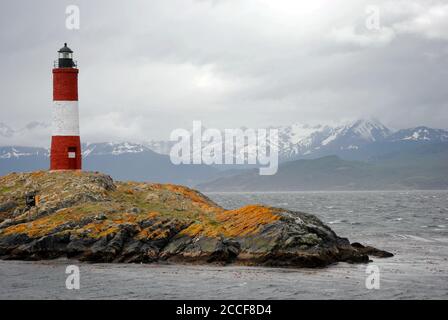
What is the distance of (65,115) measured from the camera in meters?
68.1

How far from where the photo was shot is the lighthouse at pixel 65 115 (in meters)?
67.3

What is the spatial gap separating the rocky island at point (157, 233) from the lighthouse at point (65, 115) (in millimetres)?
5326

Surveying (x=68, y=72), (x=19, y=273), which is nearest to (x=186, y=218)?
(x=19, y=273)

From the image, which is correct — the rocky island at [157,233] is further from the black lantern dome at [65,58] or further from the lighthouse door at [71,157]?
the black lantern dome at [65,58]

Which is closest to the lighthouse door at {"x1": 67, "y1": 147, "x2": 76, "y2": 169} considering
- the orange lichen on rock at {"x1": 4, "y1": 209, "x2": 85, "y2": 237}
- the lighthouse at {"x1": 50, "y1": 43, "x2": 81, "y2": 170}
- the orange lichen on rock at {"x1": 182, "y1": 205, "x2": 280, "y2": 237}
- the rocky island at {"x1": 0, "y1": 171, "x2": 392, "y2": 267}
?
the lighthouse at {"x1": 50, "y1": 43, "x2": 81, "y2": 170}

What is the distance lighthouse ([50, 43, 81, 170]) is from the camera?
221ft

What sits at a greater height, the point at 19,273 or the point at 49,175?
the point at 49,175

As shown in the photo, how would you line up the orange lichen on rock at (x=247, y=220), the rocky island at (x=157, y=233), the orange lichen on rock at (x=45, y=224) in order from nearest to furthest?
the rocky island at (x=157, y=233) < the orange lichen on rock at (x=247, y=220) < the orange lichen on rock at (x=45, y=224)

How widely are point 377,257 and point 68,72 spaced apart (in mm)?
34688

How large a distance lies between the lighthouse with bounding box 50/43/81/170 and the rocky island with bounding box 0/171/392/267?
5.33m

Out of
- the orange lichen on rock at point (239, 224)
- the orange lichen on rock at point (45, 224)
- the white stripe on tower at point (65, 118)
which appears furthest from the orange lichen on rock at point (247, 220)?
the white stripe on tower at point (65, 118)

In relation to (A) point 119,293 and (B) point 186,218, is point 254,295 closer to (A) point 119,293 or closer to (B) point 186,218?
(A) point 119,293

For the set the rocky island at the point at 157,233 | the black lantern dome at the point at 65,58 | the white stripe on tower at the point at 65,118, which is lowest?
the rocky island at the point at 157,233
